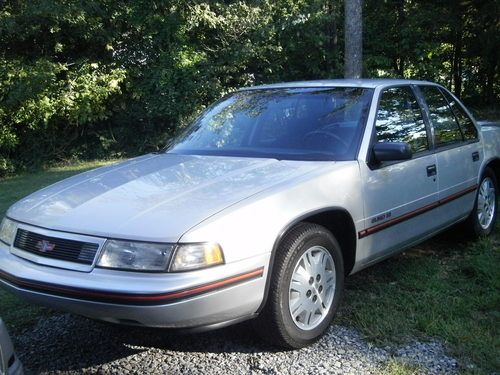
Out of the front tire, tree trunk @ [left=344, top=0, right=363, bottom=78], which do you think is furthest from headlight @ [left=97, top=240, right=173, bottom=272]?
tree trunk @ [left=344, top=0, right=363, bottom=78]

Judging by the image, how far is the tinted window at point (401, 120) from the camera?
414 cm

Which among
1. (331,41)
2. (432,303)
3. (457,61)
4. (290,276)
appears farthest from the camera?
(457,61)

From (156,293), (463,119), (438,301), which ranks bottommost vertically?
(438,301)

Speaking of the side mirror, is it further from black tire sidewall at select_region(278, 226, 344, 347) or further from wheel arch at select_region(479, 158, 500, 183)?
wheel arch at select_region(479, 158, 500, 183)

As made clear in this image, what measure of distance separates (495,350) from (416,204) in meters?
1.24

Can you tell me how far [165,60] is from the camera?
1340cm

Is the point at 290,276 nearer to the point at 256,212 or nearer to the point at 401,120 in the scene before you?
the point at 256,212

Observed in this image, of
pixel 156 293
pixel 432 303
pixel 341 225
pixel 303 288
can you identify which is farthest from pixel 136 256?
pixel 432 303

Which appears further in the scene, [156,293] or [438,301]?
[438,301]

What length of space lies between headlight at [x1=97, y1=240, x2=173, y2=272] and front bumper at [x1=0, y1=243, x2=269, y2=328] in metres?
0.04

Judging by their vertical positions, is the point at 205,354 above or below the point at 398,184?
below

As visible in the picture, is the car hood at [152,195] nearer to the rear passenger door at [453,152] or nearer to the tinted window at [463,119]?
the rear passenger door at [453,152]

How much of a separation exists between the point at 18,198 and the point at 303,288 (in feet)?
21.0

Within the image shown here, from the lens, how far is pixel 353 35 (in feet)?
36.4
